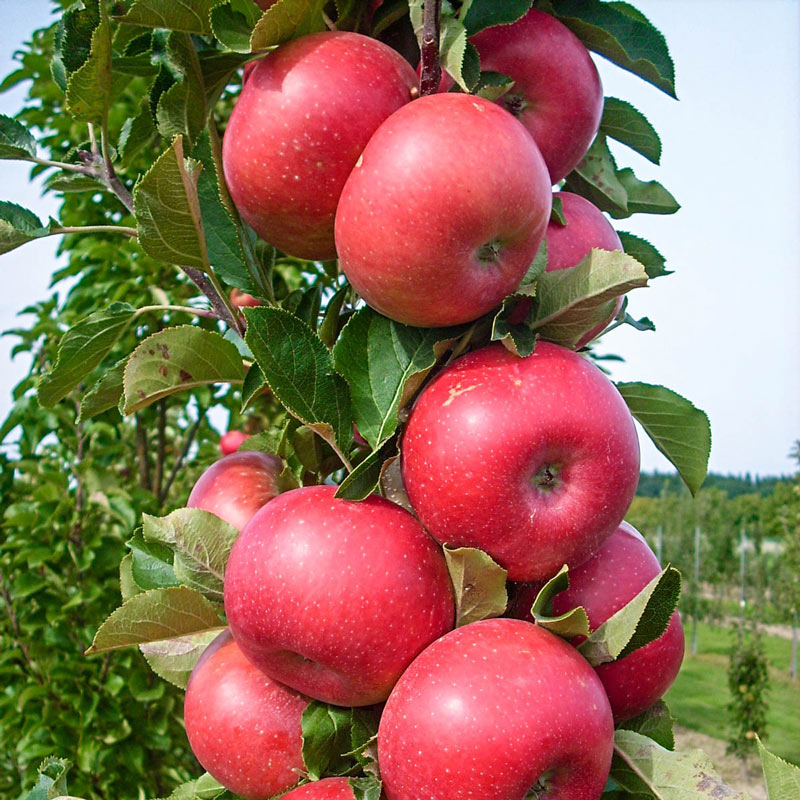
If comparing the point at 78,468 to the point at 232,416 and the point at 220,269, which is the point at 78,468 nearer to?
the point at 232,416

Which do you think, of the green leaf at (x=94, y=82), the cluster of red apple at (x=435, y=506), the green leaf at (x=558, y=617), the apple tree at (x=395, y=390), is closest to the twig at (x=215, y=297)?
the apple tree at (x=395, y=390)

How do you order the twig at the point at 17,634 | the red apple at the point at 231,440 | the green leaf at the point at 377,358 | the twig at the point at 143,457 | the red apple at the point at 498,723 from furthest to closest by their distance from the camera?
the twig at the point at 143,457 → the red apple at the point at 231,440 → the twig at the point at 17,634 → the green leaf at the point at 377,358 → the red apple at the point at 498,723

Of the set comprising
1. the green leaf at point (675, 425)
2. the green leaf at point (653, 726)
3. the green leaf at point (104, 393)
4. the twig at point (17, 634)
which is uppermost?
the green leaf at point (104, 393)

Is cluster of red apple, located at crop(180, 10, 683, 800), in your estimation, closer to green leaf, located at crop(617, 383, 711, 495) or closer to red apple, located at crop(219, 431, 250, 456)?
green leaf, located at crop(617, 383, 711, 495)

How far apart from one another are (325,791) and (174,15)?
0.97 metres

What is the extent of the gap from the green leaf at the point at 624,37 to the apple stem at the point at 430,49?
283mm

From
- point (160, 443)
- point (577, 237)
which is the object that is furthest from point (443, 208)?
point (160, 443)

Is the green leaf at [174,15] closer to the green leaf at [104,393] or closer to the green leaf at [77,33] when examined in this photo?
the green leaf at [77,33]

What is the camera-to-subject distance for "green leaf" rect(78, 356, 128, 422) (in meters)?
1.24

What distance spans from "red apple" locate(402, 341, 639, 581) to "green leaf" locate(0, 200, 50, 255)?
71cm

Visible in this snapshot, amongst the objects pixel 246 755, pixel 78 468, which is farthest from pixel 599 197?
pixel 78 468

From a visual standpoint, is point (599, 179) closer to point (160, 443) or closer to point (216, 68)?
point (216, 68)

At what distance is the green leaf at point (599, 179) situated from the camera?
4.24 feet

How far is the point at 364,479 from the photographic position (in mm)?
974
